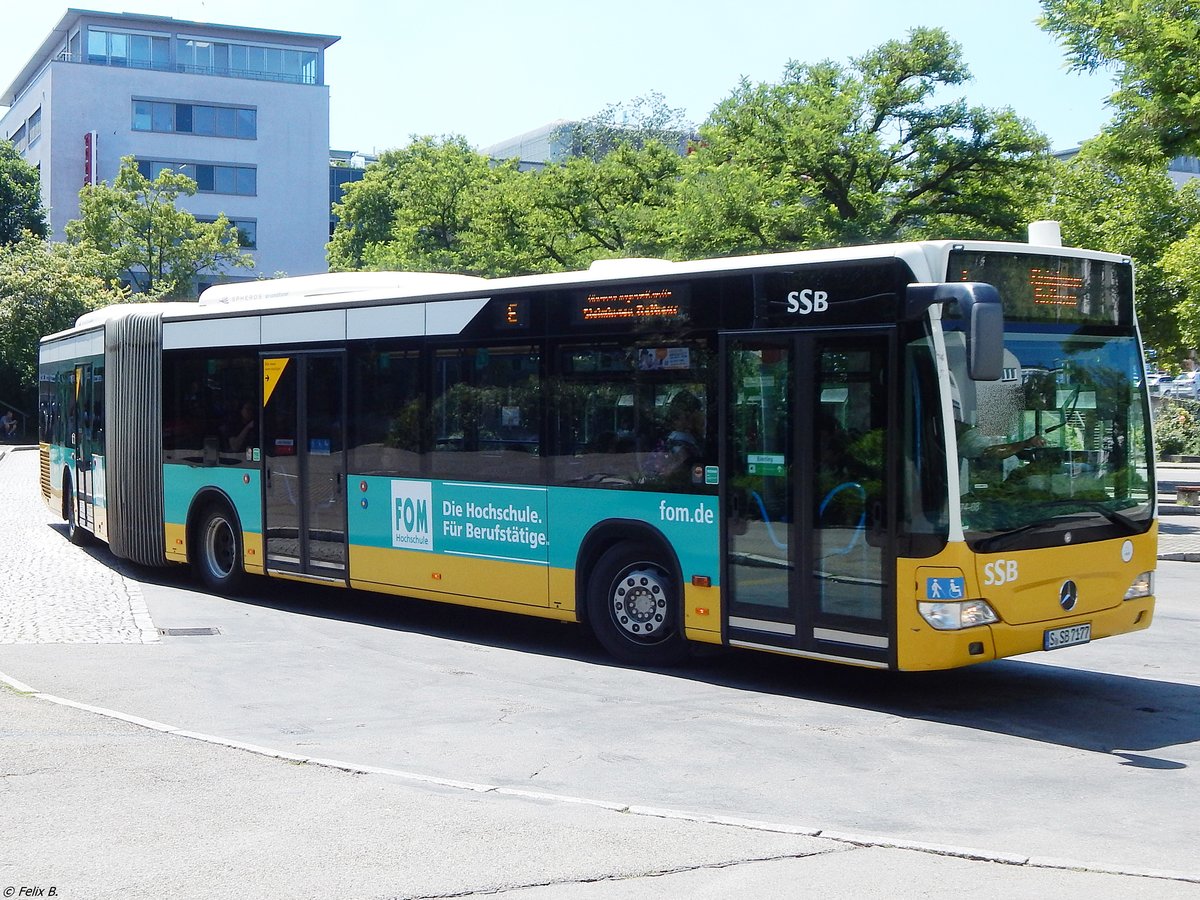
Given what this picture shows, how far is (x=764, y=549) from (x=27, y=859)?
5.28 metres

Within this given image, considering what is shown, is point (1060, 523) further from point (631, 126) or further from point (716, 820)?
point (631, 126)

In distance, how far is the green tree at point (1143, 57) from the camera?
19.1 meters

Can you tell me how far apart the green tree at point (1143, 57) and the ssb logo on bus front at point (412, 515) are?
39.9ft

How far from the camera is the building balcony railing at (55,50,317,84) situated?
261 ft

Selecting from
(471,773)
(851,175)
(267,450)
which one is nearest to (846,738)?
(471,773)

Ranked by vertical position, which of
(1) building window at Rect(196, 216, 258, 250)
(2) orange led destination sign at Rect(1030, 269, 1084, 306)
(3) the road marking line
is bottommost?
(3) the road marking line

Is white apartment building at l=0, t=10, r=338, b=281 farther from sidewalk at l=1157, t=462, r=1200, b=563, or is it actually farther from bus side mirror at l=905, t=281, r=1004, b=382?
bus side mirror at l=905, t=281, r=1004, b=382

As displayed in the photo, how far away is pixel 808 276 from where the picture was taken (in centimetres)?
942

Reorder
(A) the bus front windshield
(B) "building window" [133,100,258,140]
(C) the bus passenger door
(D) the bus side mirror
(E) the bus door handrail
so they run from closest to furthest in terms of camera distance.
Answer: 1. (D) the bus side mirror
2. (A) the bus front windshield
3. (E) the bus door handrail
4. (C) the bus passenger door
5. (B) "building window" [133,100,258,140]

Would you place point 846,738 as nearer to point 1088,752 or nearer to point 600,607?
point 1088,752

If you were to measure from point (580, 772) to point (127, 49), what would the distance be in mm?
81006

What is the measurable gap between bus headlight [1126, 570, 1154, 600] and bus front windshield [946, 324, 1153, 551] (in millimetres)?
332

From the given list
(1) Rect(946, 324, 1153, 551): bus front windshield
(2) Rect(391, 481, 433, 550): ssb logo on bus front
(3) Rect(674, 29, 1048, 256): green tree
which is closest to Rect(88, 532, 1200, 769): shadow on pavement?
(2) Rect(391, 481, 433, 550): ssb logo on bus front

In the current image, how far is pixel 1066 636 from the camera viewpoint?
891 cm
